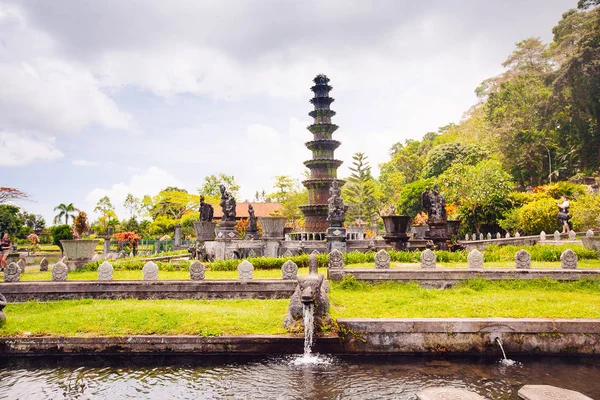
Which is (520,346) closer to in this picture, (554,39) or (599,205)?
(599,205)

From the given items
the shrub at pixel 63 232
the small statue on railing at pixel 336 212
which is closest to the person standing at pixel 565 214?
the small statue on railing at pixel 336 212

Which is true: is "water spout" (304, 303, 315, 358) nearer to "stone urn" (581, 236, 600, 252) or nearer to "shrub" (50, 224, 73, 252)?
"stone urn" (581, 236, 600, 252)

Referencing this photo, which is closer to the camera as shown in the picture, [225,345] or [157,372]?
[157,372]

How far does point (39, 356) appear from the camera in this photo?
349 inches

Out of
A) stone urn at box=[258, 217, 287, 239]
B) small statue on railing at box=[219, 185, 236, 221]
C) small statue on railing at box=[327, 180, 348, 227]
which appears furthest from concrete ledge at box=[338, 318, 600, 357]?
small statue on railing at box=[219, 185, 236, 221]

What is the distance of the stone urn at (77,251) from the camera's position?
16.0m

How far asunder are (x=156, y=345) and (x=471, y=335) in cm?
661

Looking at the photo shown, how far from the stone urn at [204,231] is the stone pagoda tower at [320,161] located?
40.9ft

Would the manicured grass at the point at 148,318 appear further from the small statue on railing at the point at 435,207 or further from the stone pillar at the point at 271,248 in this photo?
the small statue on railing at the point at 435,207

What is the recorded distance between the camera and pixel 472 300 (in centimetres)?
1036

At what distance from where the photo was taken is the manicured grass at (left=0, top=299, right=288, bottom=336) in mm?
9019

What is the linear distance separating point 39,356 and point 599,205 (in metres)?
26.0

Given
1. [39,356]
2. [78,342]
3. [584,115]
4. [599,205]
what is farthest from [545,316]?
[584,115]

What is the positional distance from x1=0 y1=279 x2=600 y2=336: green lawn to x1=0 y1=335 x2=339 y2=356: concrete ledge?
204mm
